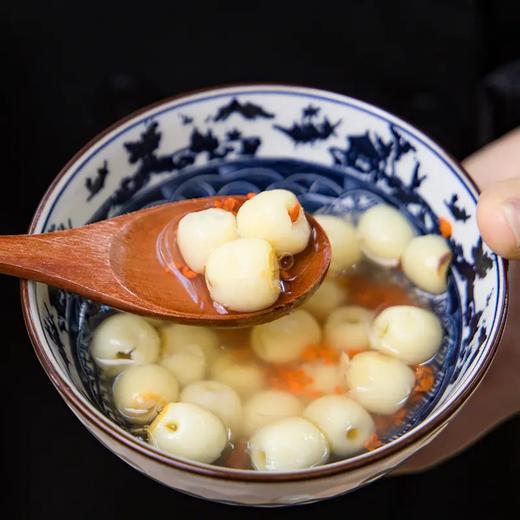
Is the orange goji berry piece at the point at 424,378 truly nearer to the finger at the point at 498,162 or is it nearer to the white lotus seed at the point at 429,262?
the white lotus seed at the point at 429,262

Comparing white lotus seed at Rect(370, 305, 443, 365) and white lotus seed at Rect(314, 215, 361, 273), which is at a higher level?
white lotus seed at Rect(314, 215, 361, 273)

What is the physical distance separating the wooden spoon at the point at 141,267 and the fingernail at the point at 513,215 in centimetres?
20

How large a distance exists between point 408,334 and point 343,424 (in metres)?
0.14

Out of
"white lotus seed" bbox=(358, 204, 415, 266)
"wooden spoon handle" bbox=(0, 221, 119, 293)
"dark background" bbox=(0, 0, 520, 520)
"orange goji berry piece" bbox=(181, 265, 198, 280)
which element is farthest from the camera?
"dark background" bbox=(0, 0, 520, 520)

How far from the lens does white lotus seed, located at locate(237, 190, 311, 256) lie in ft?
2.67

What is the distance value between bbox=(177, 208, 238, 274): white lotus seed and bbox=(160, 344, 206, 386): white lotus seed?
0.33ft

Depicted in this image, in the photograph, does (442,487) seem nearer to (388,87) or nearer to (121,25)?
(388,87)

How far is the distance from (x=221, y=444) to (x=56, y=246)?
0.27 m

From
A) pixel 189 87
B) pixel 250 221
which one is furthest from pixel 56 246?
pixel 189 87

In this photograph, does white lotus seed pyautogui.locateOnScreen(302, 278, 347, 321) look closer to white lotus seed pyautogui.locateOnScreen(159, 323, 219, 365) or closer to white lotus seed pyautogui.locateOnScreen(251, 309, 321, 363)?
white lotus seed pyautogui.locateOnScreen(251, 309, 321, 363)

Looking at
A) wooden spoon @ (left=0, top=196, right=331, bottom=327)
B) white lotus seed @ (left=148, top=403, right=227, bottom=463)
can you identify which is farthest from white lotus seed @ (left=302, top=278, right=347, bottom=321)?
white lotus seed @ (left=148, top=403, right=227, bottom=463)

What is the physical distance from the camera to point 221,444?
0.80 m

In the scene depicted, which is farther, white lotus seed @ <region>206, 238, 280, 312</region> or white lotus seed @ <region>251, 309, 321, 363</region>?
white lotus seed @ <region>251, 309, 321, 363</region>

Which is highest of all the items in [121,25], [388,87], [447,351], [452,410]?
[121,25]
